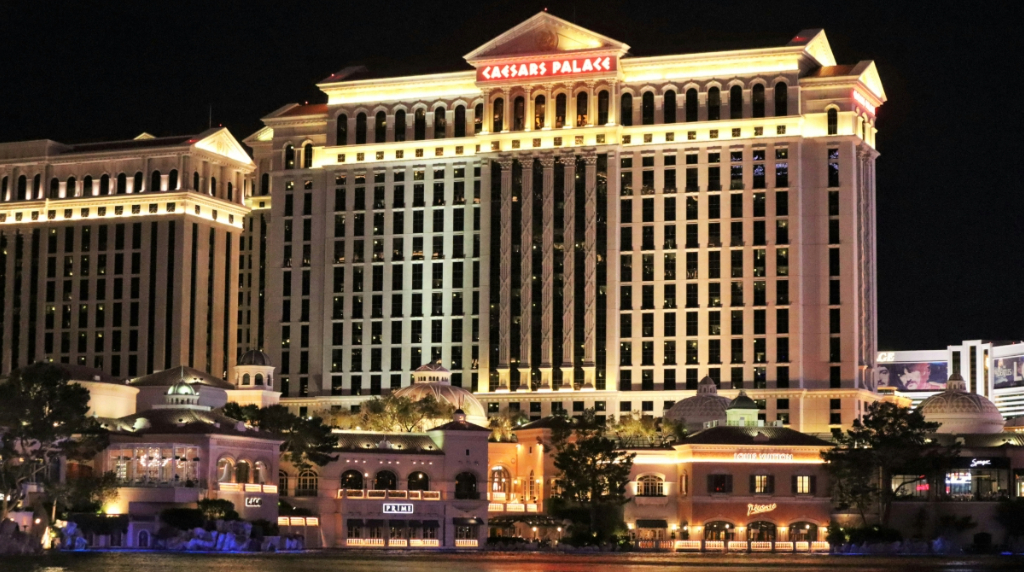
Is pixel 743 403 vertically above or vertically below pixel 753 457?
above

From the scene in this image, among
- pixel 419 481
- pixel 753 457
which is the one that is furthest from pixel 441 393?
pixel 753 457

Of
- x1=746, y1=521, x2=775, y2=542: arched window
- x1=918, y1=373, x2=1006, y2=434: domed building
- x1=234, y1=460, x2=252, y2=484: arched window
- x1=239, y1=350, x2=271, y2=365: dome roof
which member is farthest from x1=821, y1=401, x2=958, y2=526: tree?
x1=239, y1=350, x2=271, y2=365: dome roof

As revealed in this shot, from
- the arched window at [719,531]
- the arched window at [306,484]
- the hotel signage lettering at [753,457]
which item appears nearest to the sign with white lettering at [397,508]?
the arched window at [306,484]

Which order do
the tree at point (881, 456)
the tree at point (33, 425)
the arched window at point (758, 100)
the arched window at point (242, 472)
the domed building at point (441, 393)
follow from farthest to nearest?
the arched window at point (758, 100)
the domed building at point (441, 393)
the tree at point (881, 456)
the arched window at point (242, 472)
the tree at point (33, 425)

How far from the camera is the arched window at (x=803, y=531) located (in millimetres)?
168875

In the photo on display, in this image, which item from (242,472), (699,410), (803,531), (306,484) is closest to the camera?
(242,472)

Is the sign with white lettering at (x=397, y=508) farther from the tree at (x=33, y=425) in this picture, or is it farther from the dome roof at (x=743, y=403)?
the dome roof at (x=743, y=403)

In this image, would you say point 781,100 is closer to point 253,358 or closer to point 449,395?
point 449,395

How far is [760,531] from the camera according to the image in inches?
6654

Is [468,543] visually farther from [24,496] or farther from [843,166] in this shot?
[843,166]

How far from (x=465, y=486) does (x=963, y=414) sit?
49.5 meters

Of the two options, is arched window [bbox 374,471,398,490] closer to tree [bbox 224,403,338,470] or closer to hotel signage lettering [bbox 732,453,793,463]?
tree [bbox 224,403,338,470]

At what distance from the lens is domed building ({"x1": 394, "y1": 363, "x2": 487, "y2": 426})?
189 meters

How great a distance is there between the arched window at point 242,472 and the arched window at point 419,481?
1643 centimetres
